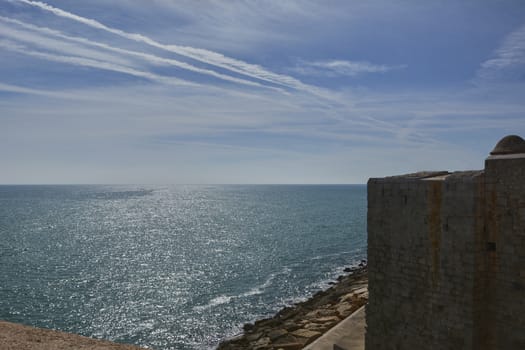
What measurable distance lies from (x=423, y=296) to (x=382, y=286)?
4.23 feet

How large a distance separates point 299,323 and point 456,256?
14770 mm

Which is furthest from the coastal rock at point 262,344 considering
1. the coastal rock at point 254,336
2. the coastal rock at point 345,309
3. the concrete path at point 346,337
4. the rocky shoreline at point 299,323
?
the concrete path at point 346,337

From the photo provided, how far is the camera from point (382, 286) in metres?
10.4

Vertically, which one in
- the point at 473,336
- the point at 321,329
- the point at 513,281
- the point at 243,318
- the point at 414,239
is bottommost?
the point at 243,318

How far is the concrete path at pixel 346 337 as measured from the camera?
12.9 metres

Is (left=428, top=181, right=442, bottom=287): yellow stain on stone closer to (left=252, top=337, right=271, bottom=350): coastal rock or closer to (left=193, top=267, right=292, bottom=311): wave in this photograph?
(left=252, top=337, right=271, bottom=350): coastal rock

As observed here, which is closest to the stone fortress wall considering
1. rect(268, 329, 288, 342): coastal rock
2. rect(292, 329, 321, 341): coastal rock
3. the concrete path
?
the concrete path

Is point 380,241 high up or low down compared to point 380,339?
up

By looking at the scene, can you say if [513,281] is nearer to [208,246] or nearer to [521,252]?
[521,252]

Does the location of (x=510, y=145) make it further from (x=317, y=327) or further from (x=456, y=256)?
(x=317, y=327)

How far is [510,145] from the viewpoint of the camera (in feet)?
27.6

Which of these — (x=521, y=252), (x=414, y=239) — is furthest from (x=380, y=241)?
(x=521, y=252)

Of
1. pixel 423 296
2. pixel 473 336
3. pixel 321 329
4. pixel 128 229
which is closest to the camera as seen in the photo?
pixel 473 336

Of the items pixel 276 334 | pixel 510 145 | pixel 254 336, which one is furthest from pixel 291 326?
pixel 510 145
